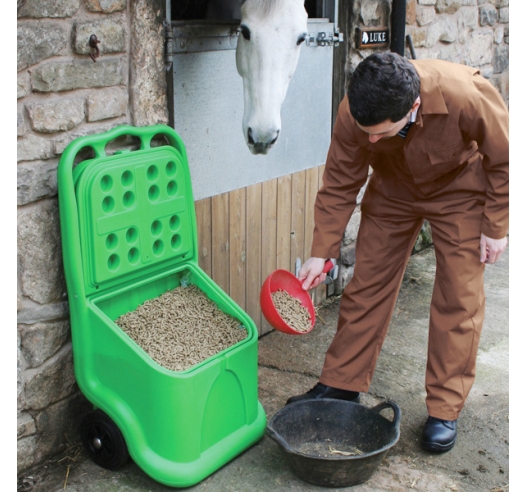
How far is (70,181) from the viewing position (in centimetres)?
266

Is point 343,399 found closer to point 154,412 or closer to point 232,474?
point 232,474

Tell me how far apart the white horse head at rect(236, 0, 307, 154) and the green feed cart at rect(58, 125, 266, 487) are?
1.23ft

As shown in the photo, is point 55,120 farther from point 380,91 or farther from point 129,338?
point 380,91

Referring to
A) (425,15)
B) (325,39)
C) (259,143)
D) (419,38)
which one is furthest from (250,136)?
(425,15)

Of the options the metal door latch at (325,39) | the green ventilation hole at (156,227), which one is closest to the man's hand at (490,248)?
the green ventilation hole at (156,227)

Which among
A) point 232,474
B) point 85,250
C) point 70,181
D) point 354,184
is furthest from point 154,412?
point 354,184

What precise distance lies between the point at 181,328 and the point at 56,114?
94 cm

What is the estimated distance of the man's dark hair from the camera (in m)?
2.53

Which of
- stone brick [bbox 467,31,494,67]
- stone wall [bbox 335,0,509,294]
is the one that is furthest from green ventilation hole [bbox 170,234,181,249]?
stone brick [bbox 467,31,494,67]

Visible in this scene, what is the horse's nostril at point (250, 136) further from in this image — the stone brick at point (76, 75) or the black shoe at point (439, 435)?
the black shoe at point (439, 435)

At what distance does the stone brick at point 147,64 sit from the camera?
2963 millimetres

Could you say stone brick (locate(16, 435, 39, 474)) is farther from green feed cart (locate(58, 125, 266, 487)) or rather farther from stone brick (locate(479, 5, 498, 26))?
stone brick (locate(479, 5, 498, 26))

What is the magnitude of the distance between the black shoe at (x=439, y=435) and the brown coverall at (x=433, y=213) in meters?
0.03

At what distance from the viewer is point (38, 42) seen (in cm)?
260
